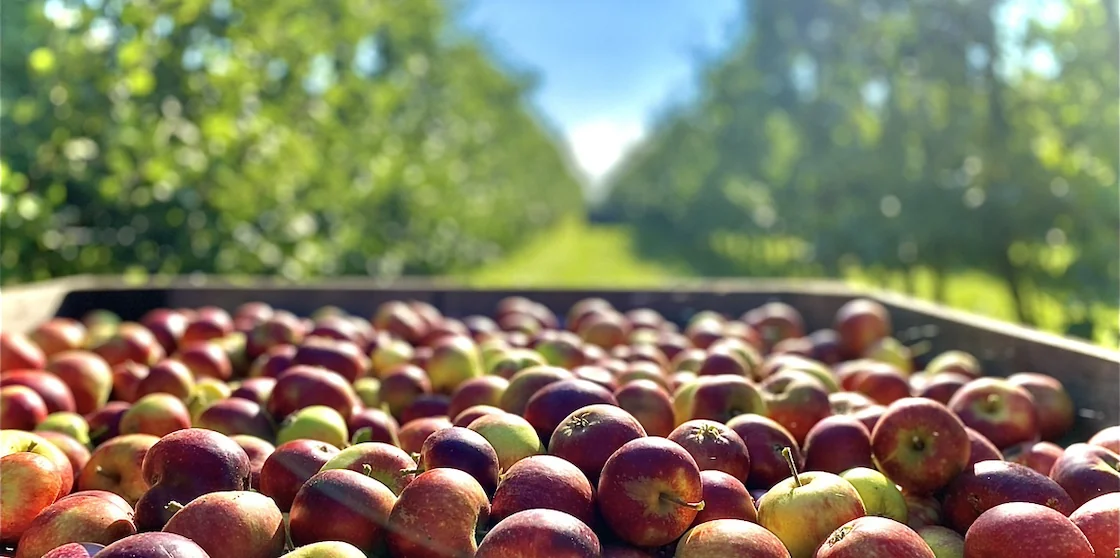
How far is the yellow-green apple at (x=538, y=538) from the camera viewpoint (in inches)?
71.6

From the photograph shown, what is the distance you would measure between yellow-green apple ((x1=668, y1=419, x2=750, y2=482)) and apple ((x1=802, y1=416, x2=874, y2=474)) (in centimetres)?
30

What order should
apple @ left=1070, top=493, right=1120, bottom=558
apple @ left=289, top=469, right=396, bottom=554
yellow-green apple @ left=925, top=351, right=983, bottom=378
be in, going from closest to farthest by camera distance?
1. apple @ left=289, top=469, right=396, bottom=554
2. apple @ left=1070, top=493, right=1120, bottom=558
3. yellow-green apple @ left=925, top=351, right=983, bottom=378

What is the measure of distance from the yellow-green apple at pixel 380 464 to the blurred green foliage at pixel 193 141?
142 inches

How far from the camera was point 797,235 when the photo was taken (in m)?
17.5

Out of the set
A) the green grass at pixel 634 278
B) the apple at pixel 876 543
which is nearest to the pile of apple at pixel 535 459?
the apple at pixel 876 543

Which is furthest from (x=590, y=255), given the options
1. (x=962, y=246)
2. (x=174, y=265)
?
(x=174, y=265)

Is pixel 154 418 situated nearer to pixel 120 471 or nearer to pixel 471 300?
pixel 120 471

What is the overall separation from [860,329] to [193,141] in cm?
549

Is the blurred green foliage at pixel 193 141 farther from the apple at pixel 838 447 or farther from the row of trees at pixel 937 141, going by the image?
the row of trees at pixel 937 141

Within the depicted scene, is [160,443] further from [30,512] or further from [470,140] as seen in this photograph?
[470,140]

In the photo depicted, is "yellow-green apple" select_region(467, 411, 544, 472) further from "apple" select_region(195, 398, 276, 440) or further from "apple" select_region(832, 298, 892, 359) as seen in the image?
"apple" select_region(832, 298, 892, 359)

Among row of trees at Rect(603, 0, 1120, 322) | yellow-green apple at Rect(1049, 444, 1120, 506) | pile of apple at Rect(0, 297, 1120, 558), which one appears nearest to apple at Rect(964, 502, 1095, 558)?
pile of apple at Rect(0, 297, 1120, 558)

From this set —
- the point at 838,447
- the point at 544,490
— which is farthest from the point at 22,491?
the point at 838,447

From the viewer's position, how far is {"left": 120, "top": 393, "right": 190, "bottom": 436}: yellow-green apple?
302 cm
